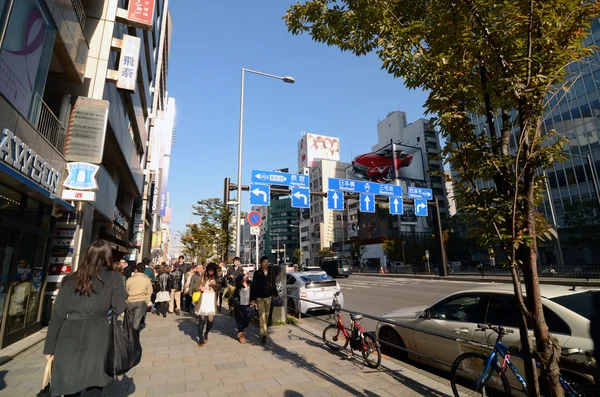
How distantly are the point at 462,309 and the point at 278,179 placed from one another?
12.8 metres

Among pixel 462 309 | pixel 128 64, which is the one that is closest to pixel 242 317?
pixel 462 309

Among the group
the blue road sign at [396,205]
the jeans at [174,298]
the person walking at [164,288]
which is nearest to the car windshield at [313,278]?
the person walking at [164,288]

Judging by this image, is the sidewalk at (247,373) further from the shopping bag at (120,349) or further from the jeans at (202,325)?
the shopping bag at (120,349)

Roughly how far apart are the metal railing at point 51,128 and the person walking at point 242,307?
6.84 meters

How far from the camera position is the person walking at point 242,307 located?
7539 millimetres

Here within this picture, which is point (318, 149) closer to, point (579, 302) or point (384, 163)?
point (384, 163)

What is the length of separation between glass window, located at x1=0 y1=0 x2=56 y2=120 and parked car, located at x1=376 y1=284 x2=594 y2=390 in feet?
29.2

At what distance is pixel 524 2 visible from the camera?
2820mm

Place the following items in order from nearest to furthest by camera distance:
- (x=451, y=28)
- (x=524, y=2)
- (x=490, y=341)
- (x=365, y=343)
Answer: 1. (x=524, y=2)
2. (x=451, y=28)
3. (x=490, y=341)
4. (x=365, y=343)

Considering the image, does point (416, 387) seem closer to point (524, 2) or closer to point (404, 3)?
point (524, 2)

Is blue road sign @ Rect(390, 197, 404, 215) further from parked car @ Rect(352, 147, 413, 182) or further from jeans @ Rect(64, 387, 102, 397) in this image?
parked car @ Rect(352, 147, 413, 182)

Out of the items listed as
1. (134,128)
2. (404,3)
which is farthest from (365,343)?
(134,128)

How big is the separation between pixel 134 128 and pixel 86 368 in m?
20.3

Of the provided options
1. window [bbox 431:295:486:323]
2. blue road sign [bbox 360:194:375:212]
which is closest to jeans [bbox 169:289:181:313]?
window [bbox 431:295:486:323]
